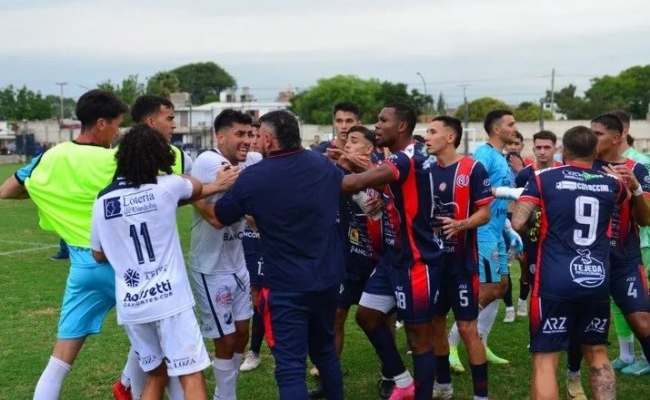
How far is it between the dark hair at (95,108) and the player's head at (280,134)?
1.27 meters

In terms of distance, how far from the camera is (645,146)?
4734cm

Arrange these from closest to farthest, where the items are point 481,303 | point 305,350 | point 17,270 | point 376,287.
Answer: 1. point 305,350
2. point 376,287
3. point 481,303
4. point 17,270

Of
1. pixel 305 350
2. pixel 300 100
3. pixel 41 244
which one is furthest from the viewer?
pixel 300 100

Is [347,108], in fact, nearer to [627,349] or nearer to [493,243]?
[493,243]

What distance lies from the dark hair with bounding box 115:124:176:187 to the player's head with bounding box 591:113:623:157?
3744 mm

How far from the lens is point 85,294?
222 inches

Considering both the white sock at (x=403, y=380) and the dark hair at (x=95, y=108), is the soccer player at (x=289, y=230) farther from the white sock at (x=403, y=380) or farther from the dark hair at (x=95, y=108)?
the white sock at (x=403, y=380)

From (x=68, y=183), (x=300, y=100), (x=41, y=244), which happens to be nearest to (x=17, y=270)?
(x=41, y=244)

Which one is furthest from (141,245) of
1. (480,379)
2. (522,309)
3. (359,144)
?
(522,309)

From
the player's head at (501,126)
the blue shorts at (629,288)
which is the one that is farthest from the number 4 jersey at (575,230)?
the player's head at (501,126)

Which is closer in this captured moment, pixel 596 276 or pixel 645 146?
pixel 596 276

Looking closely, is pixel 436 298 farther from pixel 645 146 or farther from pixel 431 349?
pixel 645 146

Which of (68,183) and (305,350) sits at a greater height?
(68,183)

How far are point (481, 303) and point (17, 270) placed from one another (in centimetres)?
855
